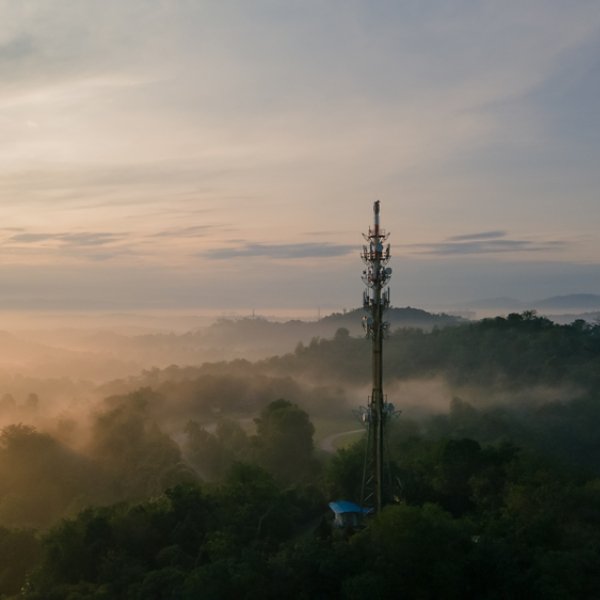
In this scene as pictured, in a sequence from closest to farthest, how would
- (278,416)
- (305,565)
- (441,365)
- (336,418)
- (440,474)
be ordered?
(305,565), (440,474), (278,416), (336,418), (441,365)

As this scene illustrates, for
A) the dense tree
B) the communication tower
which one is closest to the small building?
the communication tower

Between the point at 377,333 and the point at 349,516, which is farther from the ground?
Result: the point at 377,333

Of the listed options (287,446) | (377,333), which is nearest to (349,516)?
(377,333)

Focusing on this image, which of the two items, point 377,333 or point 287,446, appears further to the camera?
point 287,446

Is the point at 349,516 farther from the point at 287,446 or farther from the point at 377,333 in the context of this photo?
the point at 287,446

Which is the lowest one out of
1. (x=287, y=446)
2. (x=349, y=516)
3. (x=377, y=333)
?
(x=287, y=446)

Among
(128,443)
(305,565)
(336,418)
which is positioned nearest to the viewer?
(305,565)

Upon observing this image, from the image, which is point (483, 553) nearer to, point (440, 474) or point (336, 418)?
point (440, 474)

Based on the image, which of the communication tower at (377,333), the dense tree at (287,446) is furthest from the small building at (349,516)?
the dense tree at (287,446)

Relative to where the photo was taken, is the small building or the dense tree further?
the dense tree

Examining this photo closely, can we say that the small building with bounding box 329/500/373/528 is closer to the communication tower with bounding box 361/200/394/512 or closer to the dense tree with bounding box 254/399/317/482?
the communication tower with bounding box 361/200/394/512

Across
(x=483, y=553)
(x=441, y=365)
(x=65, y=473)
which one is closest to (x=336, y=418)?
(x=441, y=365)
